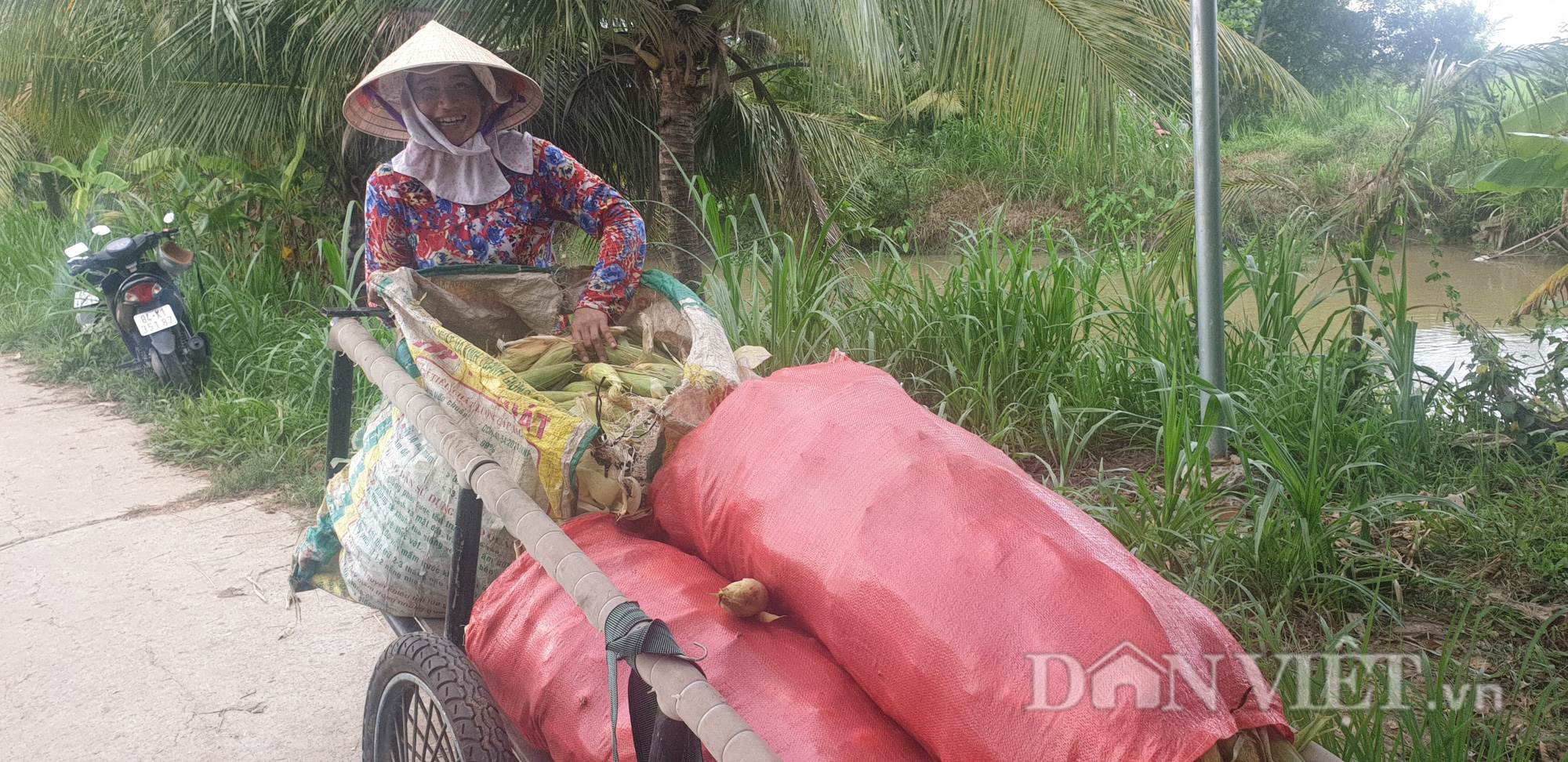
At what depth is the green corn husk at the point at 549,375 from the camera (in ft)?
6.50

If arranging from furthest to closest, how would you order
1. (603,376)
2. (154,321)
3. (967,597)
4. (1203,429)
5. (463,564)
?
(154,321), (1203,429), (603,376), (463,564), (967,597)

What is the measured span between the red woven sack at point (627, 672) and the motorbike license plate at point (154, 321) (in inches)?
148

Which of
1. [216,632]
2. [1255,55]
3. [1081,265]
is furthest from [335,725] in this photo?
[1255,55]

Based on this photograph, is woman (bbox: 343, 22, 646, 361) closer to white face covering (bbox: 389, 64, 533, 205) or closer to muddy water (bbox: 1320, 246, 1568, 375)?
white face covering (bbox: 389, 64, 533, 205)

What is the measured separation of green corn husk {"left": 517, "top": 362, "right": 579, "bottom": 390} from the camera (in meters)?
1.98

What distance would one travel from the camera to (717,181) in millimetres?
5949

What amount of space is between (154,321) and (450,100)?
3130 millimetres

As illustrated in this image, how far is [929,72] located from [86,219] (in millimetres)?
5382

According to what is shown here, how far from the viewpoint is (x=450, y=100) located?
2.23m

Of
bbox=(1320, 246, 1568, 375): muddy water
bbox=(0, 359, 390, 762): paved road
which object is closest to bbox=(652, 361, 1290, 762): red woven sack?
bbox=(0, 359, 390, 762): paved road

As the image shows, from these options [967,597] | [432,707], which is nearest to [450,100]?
[432,707]

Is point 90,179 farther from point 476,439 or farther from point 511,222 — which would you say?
point 476,439

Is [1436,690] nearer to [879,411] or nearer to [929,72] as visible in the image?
[879,411]
